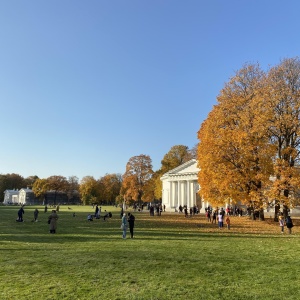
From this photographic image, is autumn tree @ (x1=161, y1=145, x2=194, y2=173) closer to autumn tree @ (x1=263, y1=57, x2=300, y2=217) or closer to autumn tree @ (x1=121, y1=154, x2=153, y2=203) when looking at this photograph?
autumn tree @ (x1=121, y1=154, x2=153, y2=203)

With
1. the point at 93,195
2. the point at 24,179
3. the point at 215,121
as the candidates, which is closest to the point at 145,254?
the point at 215,121

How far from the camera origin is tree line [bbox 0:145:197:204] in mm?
81188

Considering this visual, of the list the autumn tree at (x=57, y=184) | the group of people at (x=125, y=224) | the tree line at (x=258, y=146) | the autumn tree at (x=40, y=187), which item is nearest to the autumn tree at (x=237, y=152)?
the tree line at (x=258, y=146)

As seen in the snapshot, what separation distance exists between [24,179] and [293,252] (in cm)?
19516

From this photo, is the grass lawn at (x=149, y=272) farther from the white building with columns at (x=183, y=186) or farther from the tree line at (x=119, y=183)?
the tree line at (x=119, y=183)

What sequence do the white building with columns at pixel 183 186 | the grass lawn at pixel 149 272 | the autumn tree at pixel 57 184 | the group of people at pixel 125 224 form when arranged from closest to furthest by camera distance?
the grass lawn at pixel 149 272, the group of people at pixel 125 224, the white building with columns at pixel 183 186, the autumn tree at pixel 57 184

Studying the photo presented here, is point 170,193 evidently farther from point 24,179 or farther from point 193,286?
point 24,179

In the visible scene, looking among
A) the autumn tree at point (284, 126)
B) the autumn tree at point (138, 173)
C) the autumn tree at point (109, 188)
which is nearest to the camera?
the autumn tree at point (284, 126)

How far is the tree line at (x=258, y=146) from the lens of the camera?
28844 millimetres

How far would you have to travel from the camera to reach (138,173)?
81.5m

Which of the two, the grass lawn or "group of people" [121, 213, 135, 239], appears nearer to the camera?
the grass lawn

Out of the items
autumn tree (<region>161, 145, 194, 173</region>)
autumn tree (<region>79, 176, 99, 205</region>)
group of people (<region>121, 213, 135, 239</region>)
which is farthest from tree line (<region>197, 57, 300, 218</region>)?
autumn tree (<region>79, 176, 99, 205</region>)

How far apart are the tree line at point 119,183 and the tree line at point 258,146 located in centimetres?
4867

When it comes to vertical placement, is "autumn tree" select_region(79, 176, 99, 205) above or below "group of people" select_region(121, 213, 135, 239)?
above
